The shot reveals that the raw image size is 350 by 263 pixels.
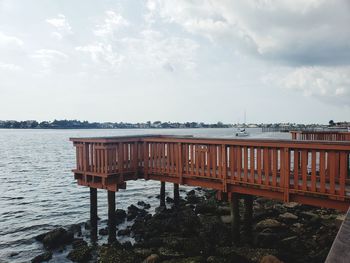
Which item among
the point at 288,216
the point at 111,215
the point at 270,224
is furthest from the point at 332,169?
the point at 111,215

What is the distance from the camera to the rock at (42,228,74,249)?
519 inches

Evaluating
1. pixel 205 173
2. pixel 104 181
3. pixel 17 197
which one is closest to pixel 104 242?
pixel 104 181

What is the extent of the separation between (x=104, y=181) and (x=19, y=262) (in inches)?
181

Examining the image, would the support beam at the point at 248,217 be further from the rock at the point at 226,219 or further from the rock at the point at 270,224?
the rock at the point at 226,219

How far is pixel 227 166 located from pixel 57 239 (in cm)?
811

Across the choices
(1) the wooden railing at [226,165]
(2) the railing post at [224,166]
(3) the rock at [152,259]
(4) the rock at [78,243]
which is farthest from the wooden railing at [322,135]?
(4) the rock at [78,243]

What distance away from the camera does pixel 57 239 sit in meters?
13.2

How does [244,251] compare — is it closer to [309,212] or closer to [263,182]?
[263,182]

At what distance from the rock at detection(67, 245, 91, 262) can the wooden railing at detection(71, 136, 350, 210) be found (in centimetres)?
244

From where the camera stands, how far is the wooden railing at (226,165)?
8.11 metres

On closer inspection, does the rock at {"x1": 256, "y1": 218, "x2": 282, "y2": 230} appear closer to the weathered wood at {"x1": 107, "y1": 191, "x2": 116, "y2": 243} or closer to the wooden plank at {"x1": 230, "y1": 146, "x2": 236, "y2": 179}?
the wooden plank at {"x1": 230, "y1": 146, "x2": 236, "y2": 179}

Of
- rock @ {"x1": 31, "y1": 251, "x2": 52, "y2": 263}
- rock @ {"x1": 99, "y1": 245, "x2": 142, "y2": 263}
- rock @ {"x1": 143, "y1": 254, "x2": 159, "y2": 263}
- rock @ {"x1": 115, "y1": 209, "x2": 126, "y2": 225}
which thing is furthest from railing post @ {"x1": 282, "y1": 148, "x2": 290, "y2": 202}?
rock @ {"x1": 115, "y1": 209, "x2": 126, "y2": 225}

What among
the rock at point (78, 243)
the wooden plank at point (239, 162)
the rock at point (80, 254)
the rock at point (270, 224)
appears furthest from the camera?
the rock at point (78, 243)

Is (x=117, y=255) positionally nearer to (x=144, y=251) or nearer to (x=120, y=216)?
(x=144, y=251)
